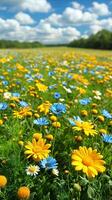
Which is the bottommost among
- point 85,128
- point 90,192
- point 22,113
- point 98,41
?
point 90,192

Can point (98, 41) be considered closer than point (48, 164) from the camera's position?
No

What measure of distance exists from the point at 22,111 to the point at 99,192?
123 centimetres

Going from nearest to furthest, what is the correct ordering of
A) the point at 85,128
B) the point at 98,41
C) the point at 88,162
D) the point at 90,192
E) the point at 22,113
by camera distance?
the point at 88,162
the point at 90,192
the point at 85,128
the point at 22,113
the point at 98,41

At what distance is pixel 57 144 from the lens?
2.95m

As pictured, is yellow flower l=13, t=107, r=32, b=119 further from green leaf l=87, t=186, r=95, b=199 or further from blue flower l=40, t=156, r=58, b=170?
green leaf l=87, t=186, r=95, b=199

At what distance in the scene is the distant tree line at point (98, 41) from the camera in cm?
6322

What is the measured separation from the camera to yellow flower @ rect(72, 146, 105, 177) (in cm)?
207

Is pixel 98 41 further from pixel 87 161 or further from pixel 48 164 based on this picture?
pixel 87 161

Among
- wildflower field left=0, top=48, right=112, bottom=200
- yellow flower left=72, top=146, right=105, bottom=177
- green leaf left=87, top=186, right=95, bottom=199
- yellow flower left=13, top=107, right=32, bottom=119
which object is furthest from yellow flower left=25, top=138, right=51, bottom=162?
yellow flower left=13, top=107, right=32, bottom=119

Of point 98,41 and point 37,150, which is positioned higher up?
point 98,41

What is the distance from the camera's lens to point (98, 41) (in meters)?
66.0

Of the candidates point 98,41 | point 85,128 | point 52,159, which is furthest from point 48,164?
point 98,41

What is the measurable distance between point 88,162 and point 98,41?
65.2m

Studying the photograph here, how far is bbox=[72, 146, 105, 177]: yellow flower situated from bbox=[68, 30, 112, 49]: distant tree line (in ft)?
198
